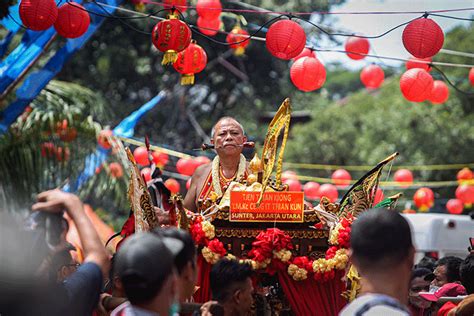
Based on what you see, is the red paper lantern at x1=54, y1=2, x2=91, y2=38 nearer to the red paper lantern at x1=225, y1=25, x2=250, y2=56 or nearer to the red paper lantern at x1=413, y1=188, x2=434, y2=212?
the red paper lantern at x1=225, y1=25, x2=250, y2=56

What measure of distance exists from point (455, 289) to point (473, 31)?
23.9 metres

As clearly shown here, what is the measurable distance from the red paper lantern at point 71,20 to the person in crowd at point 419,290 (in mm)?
4640

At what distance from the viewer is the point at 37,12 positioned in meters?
9.16

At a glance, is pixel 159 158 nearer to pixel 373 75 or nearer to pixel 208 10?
pixel 373 75

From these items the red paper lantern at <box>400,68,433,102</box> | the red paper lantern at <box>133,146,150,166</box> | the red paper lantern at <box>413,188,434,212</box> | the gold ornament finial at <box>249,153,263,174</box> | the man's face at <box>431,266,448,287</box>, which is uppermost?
the red paper lantern at <box>400,68,433,102</box>

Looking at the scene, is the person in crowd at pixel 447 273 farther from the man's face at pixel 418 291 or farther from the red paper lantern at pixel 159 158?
the red paper lantern at pixel 159 158

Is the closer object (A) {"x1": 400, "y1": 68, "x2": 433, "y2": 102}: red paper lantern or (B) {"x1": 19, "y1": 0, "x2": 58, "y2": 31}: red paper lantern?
(B) {"x1": 19, "y1": 0, "x2": 58, "y2": 31}: red paper lantern

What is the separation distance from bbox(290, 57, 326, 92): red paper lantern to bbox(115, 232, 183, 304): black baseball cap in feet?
23.3

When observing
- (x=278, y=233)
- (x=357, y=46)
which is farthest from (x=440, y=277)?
(x=357, y=46)

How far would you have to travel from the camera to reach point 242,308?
5.23 m

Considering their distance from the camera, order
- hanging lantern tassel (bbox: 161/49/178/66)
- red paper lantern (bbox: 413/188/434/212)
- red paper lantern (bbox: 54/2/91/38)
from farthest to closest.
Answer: red paper lantern (bbox: 413/188/434/212) → red paper lantern (bbox: 54/2/91/38) → hanging lantern tassel (bbox: 161/49/178/66)

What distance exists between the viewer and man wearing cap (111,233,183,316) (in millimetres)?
3957

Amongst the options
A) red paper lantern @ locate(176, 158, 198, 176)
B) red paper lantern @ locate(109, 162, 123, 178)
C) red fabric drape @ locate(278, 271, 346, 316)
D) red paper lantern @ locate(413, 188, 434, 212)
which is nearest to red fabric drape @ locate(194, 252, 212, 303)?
red fabric drape @ locate(278, 271, 346, 316)

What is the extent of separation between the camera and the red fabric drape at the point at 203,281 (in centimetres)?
735
